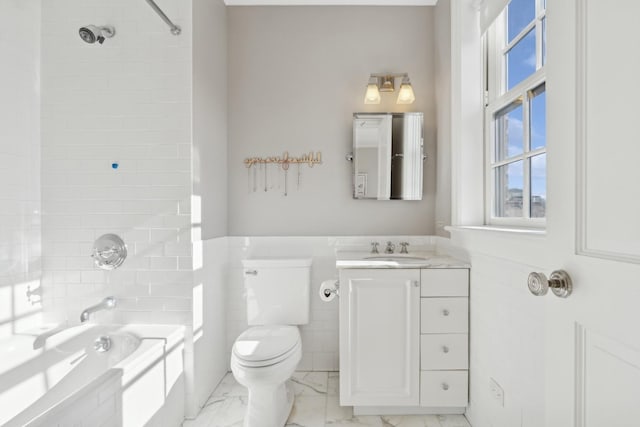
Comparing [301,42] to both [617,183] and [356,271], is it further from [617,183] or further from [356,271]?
[617,183]

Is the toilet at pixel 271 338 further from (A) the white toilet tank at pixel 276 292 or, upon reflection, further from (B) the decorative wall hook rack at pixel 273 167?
(B) the decorative wall hook rack at pixel 273 167

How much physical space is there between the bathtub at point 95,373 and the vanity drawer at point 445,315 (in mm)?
1341

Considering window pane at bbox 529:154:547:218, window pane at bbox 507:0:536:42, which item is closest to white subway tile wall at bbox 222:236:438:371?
window pane at bbox 529:154:547:218

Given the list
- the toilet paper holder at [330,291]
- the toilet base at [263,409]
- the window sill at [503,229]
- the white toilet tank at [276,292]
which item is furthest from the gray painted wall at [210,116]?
the window sill at [503,229]

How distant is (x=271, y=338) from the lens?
1.85m

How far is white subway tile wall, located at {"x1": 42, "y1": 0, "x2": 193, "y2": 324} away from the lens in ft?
6.24

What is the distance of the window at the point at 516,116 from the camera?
151 centimetres

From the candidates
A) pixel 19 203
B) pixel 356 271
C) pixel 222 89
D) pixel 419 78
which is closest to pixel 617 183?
pixel 356 271

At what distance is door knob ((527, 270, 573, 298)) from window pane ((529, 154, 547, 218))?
0.84 metres

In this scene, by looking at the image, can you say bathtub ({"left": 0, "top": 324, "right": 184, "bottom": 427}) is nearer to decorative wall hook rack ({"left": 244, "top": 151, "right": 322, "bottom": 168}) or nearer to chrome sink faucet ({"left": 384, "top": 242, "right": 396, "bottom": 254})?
decorative wall hook rack ({"left": 244, "top": 151, "right": 322, "bottom": 168})

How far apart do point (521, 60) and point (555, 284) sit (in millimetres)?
1379

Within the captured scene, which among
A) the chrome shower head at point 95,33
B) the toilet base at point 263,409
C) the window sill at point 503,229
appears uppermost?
the chrome shower head at point 95,33

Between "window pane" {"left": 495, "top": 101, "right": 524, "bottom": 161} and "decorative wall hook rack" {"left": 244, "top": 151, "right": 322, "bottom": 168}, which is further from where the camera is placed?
"decorative wall hook rack" {"left": 244, "top": 151, "right": 322, "bottom": 168}

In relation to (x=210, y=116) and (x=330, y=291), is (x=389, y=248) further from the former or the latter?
(x=210, y=116)
